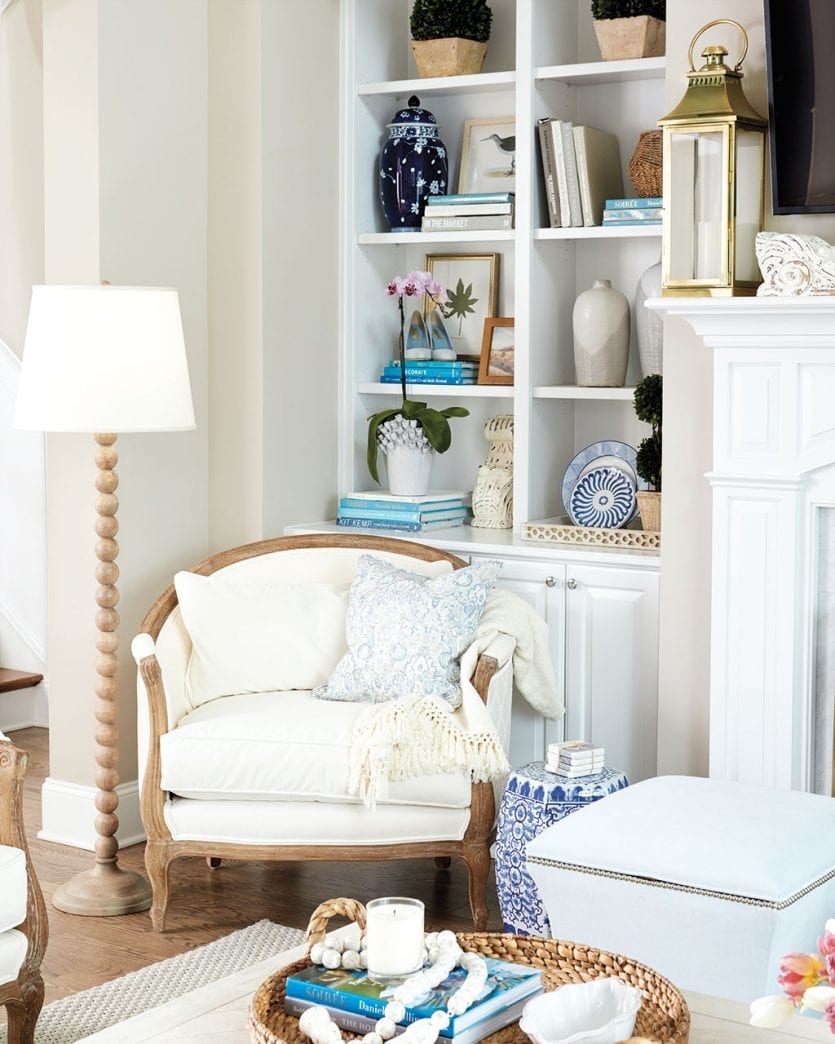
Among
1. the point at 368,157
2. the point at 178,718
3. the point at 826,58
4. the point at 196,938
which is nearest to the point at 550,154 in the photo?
the point at 368,157

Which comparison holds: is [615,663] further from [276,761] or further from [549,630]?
[276,761]

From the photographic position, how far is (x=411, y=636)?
11.2 ft

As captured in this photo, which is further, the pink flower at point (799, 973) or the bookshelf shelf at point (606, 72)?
the bookshelf shelf at point (606, 72)

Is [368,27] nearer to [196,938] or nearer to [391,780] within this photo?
[391,780]

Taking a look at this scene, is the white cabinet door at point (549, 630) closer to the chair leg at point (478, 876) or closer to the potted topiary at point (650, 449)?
the potted topiary at point (650, 449)

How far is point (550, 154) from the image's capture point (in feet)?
13.3

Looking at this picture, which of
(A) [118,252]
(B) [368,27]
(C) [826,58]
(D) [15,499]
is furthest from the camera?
(D) [15,499]

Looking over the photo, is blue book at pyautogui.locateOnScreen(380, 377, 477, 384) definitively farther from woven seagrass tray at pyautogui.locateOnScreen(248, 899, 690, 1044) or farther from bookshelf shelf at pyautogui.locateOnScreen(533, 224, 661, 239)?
woven seagrass tray at pyautogui.locateOnScreen(248, 899, 690, 1044)

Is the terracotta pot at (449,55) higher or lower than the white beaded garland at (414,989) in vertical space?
higher

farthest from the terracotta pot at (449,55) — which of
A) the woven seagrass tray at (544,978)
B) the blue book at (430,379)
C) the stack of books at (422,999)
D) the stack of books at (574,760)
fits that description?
the stack of books at (422,999)

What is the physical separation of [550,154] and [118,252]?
4.03 ft

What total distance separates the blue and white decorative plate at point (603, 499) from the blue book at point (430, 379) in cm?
52

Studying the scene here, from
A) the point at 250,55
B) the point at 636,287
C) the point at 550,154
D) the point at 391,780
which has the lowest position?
the point at 391,780

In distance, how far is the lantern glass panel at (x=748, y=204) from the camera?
125 inches
